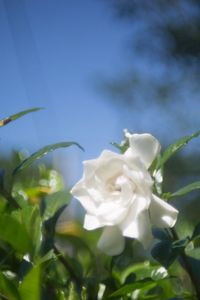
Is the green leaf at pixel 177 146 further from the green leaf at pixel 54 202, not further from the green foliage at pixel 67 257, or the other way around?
the green leaf at pixel 54 202

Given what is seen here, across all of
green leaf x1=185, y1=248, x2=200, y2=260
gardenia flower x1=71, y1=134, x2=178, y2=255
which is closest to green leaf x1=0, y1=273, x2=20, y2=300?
gardenia flower x1=71, y1=134, x2=178, y2=255

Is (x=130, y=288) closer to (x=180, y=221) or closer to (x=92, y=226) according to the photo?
(x=92, y=226)

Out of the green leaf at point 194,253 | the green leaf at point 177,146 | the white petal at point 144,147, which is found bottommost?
the green leaf at point 194,253

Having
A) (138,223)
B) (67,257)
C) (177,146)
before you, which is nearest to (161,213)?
(138,223)

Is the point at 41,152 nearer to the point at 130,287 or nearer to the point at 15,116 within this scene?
the point at 15,116

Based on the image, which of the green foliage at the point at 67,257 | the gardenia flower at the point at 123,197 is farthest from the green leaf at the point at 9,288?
the gardenia flower at the point at 123,197

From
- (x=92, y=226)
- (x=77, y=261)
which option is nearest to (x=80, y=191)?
(x=92, y=226)
